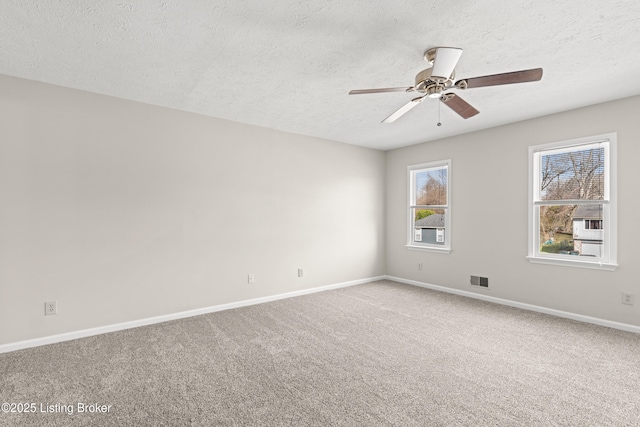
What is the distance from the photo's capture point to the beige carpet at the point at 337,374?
1.91m

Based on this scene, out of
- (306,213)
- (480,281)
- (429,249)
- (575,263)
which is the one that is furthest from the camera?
(429,249)

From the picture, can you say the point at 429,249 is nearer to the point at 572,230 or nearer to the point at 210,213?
the point at 572,230

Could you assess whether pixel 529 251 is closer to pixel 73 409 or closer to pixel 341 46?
pixel 341 46

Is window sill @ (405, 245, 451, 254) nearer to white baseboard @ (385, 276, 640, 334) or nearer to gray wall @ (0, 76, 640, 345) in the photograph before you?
gray wall @ (0, 76, 640, 345)

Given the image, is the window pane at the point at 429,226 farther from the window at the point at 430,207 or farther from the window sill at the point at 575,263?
the window sill at the point at 575,263

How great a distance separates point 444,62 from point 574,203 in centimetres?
289

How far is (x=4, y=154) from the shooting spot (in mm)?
2801

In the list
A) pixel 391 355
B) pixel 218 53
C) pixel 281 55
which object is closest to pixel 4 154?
pixel 218 53

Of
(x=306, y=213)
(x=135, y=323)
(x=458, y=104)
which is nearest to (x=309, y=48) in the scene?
(x=458, y=104)

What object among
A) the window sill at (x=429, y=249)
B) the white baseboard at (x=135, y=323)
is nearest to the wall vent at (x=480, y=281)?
the window sill at (x=429, y=249)

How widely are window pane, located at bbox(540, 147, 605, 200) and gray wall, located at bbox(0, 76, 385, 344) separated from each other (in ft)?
9.83

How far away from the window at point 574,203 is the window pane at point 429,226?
4.36ft

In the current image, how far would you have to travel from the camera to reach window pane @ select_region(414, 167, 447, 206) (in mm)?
5148

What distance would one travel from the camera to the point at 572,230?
3.78 meters
